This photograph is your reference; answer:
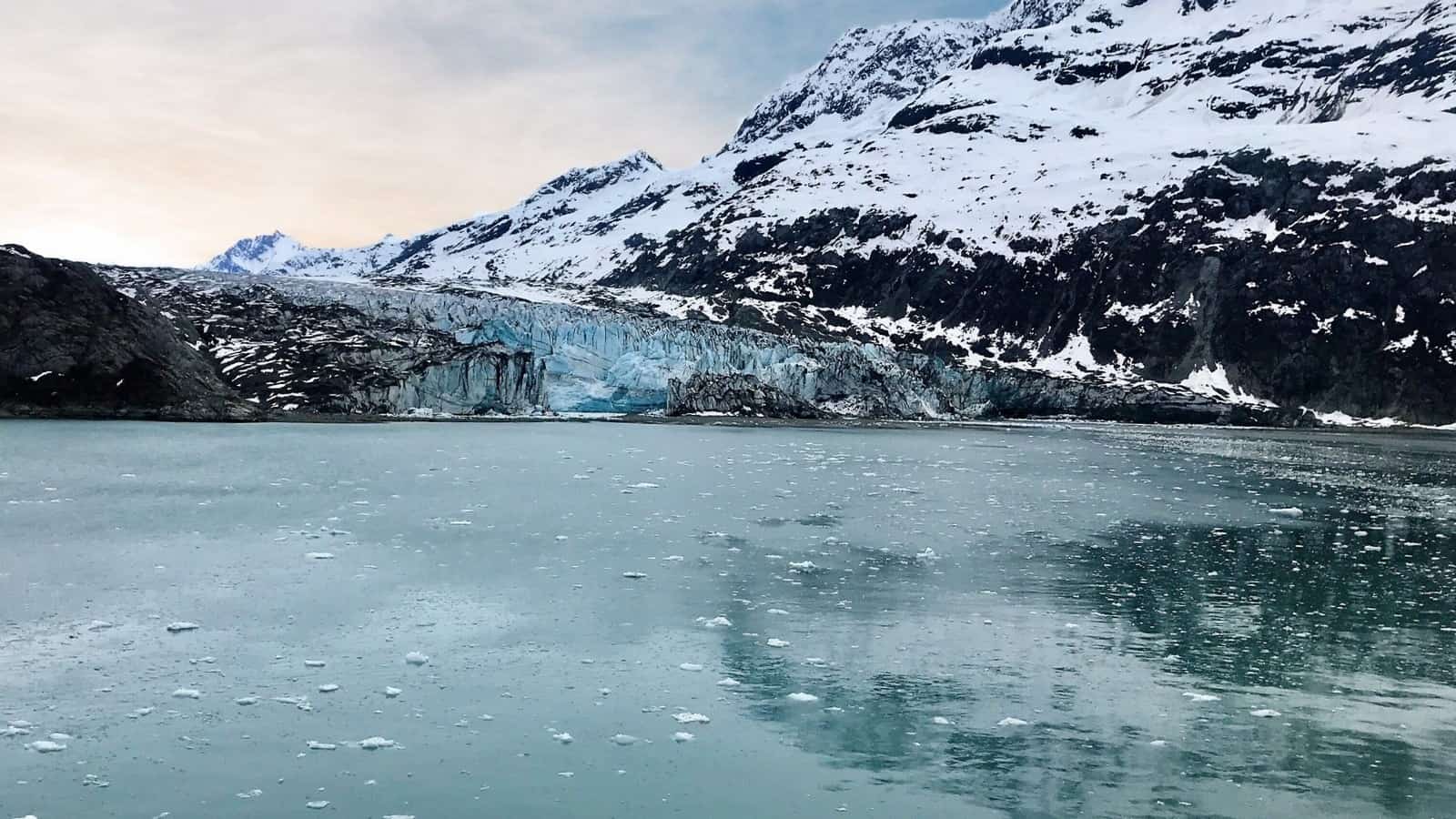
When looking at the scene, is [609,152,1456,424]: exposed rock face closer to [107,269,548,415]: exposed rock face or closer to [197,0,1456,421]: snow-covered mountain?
[197,0,1456,421]: snow-covered mountain

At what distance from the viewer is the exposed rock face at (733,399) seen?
258 feet

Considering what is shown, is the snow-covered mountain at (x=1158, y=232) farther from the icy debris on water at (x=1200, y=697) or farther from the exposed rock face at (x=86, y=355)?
the icy debris on water at (x=1200, y=697)

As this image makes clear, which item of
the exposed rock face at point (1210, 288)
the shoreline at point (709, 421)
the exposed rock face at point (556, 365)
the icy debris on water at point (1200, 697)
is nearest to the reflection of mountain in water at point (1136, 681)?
the icy debris on water at point (1200, 697)

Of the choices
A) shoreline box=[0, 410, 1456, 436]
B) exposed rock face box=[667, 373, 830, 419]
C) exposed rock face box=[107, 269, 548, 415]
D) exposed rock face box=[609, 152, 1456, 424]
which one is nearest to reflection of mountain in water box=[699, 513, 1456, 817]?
shoreline box=[0, 410, 1456, 436]

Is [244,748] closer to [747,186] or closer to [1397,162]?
[1397,162]

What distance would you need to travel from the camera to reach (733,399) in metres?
80.5

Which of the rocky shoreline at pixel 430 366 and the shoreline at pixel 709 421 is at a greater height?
the rocky shoreline at pixel 430 366

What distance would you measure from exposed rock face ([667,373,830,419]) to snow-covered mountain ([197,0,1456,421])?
30.7m

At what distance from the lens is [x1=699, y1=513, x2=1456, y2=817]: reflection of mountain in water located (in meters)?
9.16

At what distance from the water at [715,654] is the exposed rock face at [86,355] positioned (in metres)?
32.4

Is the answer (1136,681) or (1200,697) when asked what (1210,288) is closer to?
(1136,681)

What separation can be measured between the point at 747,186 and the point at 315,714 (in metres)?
172

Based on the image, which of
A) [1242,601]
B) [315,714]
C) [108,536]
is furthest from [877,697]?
[108,536]

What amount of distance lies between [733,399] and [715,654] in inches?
2664
